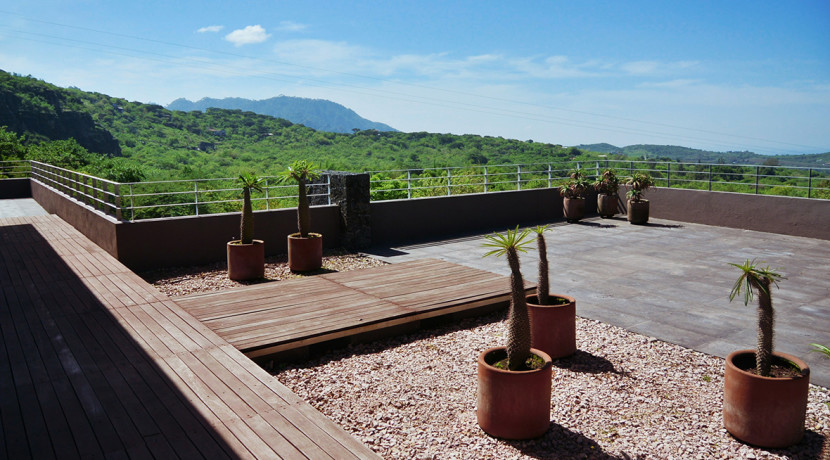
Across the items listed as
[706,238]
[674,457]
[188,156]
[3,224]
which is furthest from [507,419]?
[188,156]

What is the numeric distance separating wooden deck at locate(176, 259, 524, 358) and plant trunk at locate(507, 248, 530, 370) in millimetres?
1885

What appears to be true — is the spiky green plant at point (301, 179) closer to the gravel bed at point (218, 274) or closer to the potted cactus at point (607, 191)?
the gravel bed at point (218, 274)

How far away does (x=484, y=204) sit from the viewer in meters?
12.4

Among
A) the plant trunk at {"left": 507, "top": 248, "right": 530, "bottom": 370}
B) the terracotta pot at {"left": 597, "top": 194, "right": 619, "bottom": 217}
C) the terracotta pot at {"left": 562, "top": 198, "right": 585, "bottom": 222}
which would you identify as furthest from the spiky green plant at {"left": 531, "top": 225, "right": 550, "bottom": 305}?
the terracotta pot at {"left": 597, "top": 194, "right": 619, "bottom": 217}

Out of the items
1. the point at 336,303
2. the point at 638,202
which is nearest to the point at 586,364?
the point at 336,303

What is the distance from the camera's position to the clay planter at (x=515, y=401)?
3.59m

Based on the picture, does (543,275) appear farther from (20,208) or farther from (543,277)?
(20,208)

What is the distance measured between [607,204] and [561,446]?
1057cm

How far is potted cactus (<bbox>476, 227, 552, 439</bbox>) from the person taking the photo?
11.8ft

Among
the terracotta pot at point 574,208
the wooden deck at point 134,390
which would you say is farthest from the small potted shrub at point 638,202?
the wooden deck at point 134,390

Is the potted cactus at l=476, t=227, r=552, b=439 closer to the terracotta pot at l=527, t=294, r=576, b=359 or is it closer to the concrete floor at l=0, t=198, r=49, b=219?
the terracotta pot at l=527, t=294, r=576, b=359

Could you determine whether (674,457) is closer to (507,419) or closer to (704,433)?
(704,433)

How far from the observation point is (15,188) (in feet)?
59.9

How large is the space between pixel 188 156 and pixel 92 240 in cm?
4795
